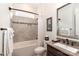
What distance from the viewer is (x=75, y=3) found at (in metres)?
1.28

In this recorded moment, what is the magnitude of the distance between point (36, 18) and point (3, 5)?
0.45 meters

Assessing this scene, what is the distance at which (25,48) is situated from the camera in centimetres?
135

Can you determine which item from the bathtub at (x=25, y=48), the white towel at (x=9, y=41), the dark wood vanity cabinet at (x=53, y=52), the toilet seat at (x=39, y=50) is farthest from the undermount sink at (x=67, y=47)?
the white towel at (x=9, y=41)

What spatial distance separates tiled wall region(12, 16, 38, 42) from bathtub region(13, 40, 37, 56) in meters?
0.05

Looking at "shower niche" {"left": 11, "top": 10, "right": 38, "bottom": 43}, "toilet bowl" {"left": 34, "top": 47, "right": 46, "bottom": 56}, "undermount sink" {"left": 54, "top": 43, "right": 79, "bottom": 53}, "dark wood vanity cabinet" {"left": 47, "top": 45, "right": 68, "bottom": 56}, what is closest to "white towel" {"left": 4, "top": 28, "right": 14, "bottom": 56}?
"shower niche" {"left": 11, "top": 10, "right": 38, "bottom": 43}

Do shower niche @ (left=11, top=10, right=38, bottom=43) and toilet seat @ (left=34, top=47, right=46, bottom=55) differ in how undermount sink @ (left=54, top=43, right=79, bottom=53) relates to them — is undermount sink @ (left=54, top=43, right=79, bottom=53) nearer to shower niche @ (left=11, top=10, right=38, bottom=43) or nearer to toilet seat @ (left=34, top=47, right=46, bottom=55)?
toilet seat @ (left=34, top=47, right=46, bottom=55)

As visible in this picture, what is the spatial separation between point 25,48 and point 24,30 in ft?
0.79

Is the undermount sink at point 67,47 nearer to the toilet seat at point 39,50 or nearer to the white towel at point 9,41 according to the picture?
the toilet seat at point 39,50

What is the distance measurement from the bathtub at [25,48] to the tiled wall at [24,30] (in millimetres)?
54

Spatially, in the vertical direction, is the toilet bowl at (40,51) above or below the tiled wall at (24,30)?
below

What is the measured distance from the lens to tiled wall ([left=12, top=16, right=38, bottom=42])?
51.4 inches

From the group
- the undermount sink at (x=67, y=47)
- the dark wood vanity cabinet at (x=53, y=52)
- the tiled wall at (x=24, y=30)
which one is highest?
the tiled wall at (x=24, y=30)

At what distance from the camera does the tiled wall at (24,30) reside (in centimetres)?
131

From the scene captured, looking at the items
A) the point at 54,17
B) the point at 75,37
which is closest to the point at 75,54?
the point at 75,37
